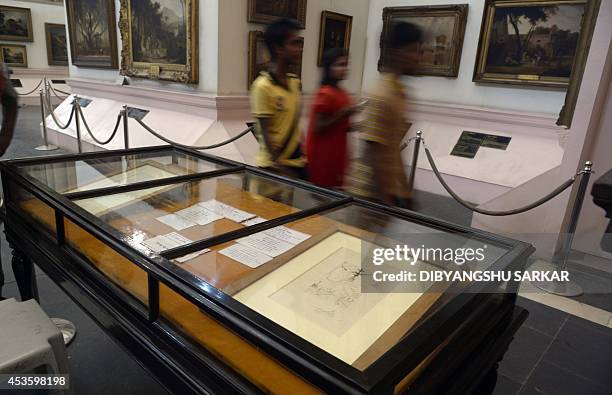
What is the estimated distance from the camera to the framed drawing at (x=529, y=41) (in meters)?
5.74

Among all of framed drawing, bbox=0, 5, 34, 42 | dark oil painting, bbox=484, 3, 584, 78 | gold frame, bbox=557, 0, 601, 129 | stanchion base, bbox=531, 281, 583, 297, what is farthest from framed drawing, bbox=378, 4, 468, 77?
framed drawing, bbox=0, 5, 34, 42

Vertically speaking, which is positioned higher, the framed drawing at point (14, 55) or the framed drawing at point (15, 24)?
the framed drawing at point (15, 24)

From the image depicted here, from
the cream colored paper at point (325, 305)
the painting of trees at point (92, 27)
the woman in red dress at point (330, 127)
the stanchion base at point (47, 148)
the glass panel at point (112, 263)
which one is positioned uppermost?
the painting of trees at point (92, 27)

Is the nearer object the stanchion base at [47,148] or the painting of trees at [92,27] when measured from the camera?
the painting of trees at [92,27]

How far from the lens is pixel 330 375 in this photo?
0.91 m

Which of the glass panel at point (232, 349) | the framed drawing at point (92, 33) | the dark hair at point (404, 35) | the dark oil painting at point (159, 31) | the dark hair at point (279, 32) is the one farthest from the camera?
the framed drawing at point (92, 33)

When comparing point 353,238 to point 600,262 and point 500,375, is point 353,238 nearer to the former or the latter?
point 500,375

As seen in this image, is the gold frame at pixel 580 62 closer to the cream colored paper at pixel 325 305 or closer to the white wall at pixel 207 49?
the cream colored paper at pixel 325 305

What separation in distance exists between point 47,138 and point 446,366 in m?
9.65

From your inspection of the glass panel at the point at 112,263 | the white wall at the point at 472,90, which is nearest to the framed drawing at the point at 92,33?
the white wall at the point at 472,90

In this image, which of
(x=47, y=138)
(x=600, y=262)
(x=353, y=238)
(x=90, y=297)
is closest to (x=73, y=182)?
(x=90, y=297)

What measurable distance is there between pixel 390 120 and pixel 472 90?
17.3ft

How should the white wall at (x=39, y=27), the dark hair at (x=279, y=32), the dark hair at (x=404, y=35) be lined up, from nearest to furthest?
the dark hair at (x=404, y=35), the dark hair at (x=279, y=32), the white wall at (x=39, y=27)

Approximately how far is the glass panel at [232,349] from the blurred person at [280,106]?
1.64 metres
